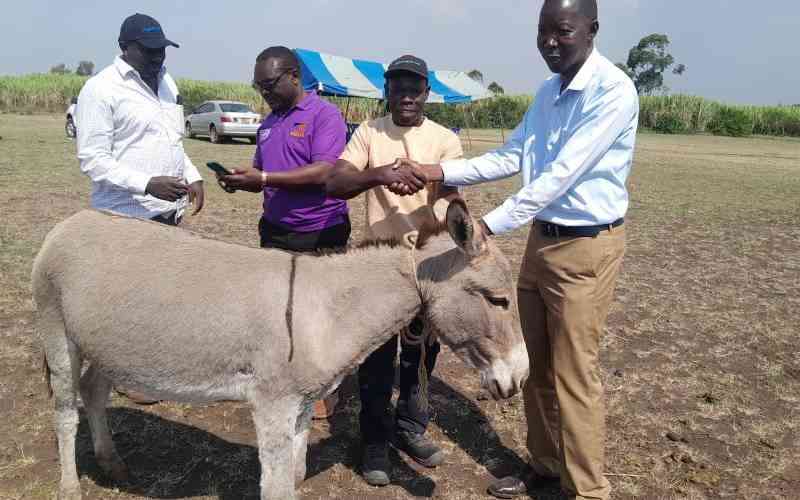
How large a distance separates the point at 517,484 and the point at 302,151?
275cm

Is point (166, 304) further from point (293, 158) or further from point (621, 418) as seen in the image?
point (621, 418)

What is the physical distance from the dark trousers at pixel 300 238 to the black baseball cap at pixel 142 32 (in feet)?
4.74

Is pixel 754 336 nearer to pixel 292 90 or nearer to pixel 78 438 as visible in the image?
pixel 292 90

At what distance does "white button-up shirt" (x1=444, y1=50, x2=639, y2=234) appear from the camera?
3.01 meters

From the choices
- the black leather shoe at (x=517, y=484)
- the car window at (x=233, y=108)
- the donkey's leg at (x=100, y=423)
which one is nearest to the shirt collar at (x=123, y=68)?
the donkey's leg at (x=100, y=423)

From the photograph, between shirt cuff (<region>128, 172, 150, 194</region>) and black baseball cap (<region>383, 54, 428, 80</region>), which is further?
shirt cuff (<region>128, 172, 150, 194</region>)

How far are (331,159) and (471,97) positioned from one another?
23.3 m

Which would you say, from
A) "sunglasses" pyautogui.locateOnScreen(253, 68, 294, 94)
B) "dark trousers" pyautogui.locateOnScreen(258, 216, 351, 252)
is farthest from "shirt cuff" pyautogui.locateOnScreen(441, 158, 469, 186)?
"sunglasses" pyautogui.locateOnScreen(253, 68, 294, 94)

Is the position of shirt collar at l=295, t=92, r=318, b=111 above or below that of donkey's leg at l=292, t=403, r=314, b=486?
above

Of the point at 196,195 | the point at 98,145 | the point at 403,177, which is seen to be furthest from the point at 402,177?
the point at 98,145

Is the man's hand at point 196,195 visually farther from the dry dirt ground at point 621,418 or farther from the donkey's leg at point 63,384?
the donkey's leg at point 63,384

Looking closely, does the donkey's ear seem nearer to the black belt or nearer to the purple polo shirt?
the black belt

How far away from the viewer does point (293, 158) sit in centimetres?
405

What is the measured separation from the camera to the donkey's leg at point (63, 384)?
11.4 feet
